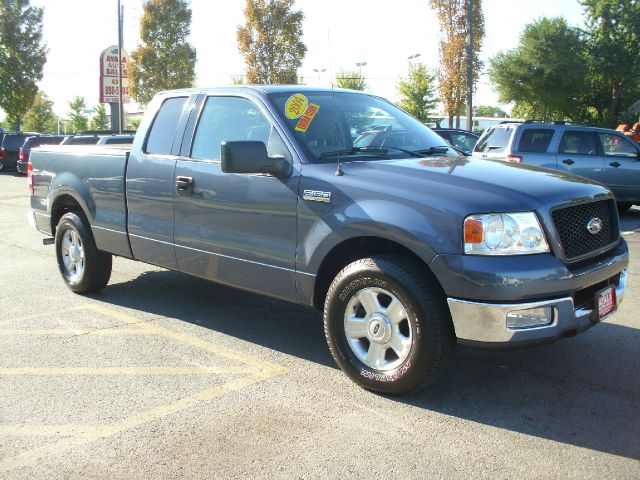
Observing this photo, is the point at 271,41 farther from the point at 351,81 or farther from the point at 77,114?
the point at 77,114

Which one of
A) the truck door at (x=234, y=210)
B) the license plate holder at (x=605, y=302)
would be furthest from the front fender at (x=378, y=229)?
the license plate holder at (x=605, y=302)

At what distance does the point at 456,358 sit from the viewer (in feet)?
15.0

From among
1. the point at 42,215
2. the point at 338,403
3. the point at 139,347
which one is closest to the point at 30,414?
the point at 139,347

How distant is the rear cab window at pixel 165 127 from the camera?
526 centimetres

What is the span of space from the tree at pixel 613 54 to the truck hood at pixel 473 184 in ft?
122

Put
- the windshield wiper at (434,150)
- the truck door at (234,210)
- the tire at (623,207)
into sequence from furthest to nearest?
the tire at (623,207) → the windshield wiper at (434,150) → the truck door at (234,210)

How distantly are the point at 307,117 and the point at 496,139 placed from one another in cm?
854

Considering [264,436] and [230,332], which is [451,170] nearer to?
[264,436]

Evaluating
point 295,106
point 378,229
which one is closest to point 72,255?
point 295,106

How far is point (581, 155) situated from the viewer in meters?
12.1

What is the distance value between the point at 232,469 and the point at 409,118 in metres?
3.24

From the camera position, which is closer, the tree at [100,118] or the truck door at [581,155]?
the truck door at [581,155]

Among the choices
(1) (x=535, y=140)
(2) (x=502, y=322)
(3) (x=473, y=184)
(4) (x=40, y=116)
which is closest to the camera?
(2) (x=502, y=322)

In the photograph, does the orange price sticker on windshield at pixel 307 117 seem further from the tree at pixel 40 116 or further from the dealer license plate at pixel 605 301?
the tree at pixel 40 116
